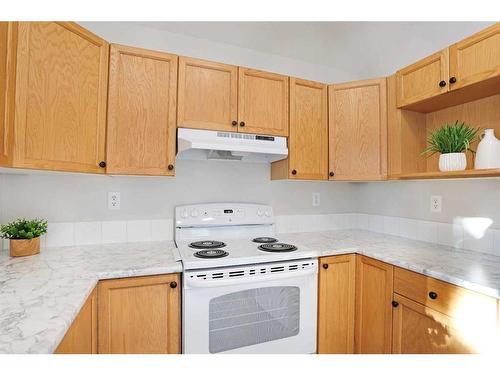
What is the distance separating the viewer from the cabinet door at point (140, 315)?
123 centimetres

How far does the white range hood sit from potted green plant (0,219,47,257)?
92cm

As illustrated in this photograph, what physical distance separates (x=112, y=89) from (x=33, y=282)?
1067 mm

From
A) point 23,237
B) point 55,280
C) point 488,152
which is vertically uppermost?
point 488,152

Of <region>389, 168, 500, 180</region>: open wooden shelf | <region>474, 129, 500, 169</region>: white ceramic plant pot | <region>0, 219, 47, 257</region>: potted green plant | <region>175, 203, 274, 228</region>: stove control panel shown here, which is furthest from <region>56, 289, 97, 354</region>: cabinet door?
<region>474, 129, 500, 169</region>: white ceramic plant pot

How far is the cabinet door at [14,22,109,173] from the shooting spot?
47.1 inches

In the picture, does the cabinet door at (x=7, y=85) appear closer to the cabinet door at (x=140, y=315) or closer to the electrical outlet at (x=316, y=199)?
the cabinet door at (x=140, y=315)

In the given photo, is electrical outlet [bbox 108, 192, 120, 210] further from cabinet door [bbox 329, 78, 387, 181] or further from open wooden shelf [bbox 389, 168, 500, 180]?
open wooden shelf [bbox 389, 168, 500, 180]

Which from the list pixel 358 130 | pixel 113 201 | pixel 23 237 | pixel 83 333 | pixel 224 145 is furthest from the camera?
pixel 358 130

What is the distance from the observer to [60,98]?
1325 millimetres

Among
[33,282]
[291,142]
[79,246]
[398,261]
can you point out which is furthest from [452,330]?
[79,246]

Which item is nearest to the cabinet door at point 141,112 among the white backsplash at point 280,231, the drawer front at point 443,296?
the white backsplash at point 280,231

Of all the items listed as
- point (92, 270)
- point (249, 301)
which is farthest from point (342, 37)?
point (92, 270)

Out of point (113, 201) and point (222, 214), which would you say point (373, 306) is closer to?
point (222, 214)

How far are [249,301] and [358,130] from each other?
1.46 meters
